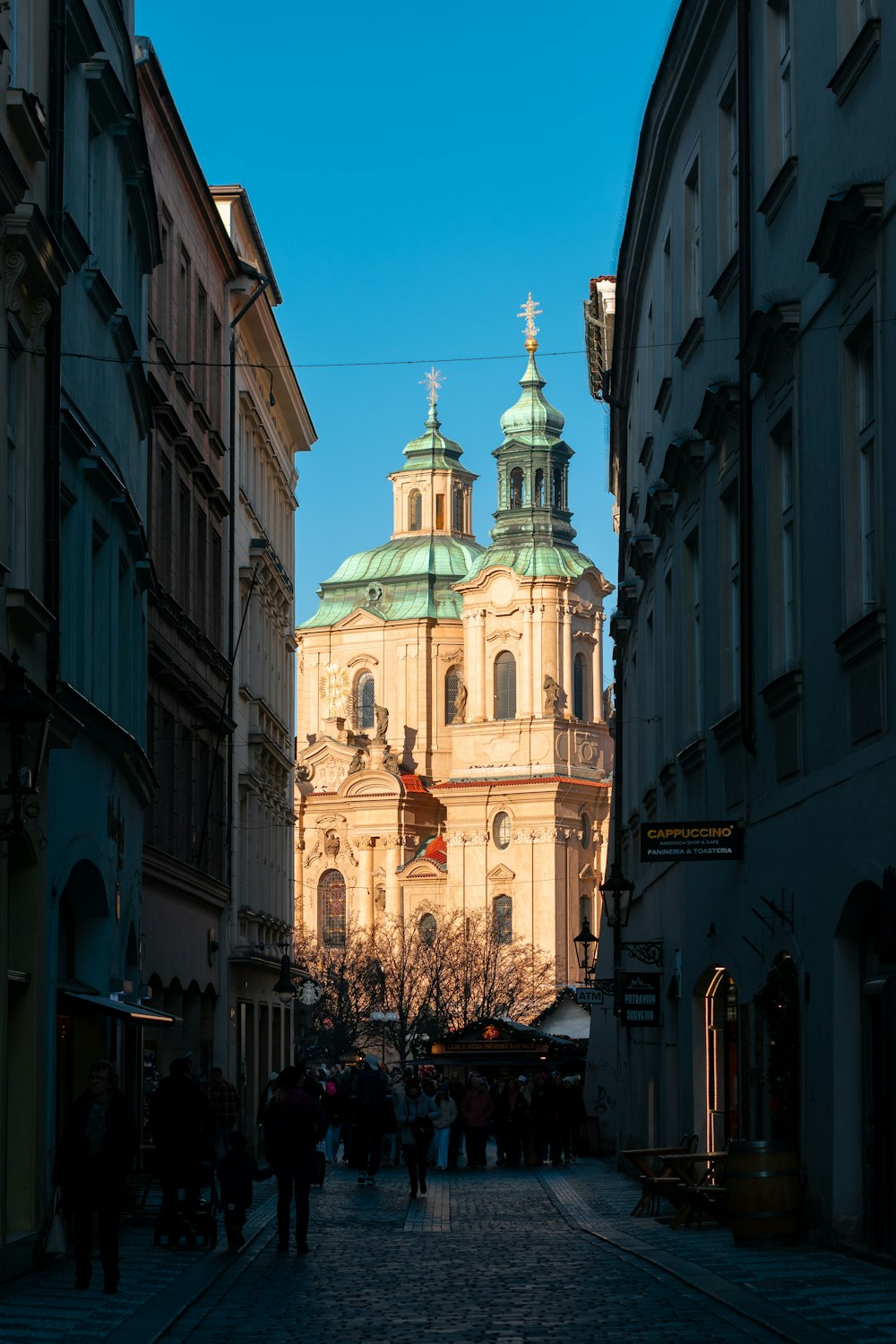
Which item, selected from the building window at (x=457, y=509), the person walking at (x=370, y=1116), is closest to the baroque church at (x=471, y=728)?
the building window at (x=457, y=509)

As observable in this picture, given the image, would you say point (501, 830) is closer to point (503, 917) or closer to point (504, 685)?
point (503, 917)

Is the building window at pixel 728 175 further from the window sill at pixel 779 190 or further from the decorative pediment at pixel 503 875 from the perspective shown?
the decorative pediment at pixel 503 875

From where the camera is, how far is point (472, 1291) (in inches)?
558

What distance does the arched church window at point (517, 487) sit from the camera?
118250 millimetres

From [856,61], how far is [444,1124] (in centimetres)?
→ 2194

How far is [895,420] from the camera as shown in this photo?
13.5m

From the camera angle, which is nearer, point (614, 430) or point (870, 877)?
point (870, 877)

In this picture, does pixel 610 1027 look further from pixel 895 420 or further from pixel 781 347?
pixel 895 420

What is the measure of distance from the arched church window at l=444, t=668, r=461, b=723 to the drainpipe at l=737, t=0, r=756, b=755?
329 ft

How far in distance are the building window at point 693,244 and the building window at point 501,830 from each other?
8621 cm

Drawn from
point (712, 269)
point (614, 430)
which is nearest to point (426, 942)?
point (614, 430)

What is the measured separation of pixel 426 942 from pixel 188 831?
69621mm

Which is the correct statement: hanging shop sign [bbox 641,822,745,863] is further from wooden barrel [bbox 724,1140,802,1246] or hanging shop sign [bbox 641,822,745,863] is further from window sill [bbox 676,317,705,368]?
window sill [bbox 676,317,705,368]

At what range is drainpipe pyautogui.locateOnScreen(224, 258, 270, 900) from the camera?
36.5 metres
